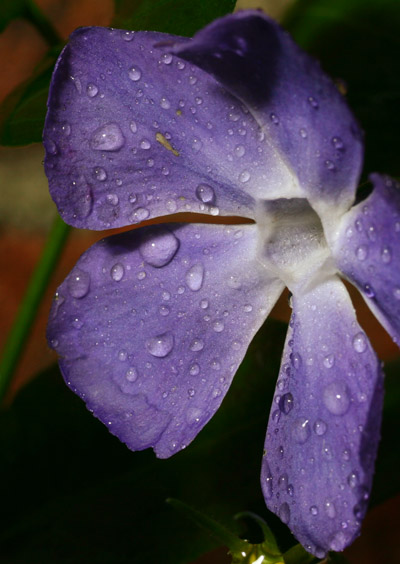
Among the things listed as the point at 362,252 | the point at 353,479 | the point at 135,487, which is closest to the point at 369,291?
the point at 362,252

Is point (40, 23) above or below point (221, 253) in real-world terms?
above

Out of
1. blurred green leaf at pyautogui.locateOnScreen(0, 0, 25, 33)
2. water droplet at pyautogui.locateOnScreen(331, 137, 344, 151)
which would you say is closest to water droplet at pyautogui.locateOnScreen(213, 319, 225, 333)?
water droplet at pyautogui.locateOnScreen(331, 137, 344, 151)

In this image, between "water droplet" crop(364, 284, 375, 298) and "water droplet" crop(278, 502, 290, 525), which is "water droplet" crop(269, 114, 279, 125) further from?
"water droplet" crop(278, 502, 290, 525)

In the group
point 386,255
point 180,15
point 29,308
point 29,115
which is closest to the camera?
point 386,255

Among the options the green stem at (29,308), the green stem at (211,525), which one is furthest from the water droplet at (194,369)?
the green stem at (29,308)

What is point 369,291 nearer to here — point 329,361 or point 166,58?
point 329,361

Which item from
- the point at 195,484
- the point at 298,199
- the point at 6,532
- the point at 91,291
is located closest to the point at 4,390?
the point at 6,532
